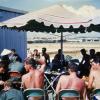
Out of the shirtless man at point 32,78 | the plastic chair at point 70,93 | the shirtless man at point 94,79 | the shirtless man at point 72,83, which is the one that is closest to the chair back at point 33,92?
the shirtless man at point 72,83

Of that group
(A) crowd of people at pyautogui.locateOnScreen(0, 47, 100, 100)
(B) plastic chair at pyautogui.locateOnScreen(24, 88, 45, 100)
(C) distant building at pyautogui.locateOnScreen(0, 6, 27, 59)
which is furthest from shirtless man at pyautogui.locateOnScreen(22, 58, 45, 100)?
(C) distant building at pyautogui.locateOnScreen(0, 6, 27, 59)

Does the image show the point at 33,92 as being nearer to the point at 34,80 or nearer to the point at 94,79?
the point at 34,80

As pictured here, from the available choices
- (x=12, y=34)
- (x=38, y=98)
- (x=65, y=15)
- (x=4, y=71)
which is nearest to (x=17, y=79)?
→ (x=4, y=71)

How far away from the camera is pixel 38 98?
783cm

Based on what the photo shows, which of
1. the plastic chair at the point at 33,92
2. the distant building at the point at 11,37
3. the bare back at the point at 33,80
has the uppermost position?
the distant building at the point at 11,37

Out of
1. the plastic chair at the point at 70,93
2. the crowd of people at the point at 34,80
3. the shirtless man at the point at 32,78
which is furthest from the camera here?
the shirtless man at the point at 32,78

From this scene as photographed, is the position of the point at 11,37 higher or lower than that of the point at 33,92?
higher

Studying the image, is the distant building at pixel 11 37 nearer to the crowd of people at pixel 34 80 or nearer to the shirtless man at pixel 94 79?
the crowd of people at pixel 34 80

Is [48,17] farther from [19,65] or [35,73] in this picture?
[35,73]

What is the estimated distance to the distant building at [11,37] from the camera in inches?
823

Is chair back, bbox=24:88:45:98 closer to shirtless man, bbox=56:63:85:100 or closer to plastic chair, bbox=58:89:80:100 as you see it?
shirtless man, bbox=56:63:85:100

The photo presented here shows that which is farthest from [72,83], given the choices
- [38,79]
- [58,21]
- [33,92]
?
[58,21]

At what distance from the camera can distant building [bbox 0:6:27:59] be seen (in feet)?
68.6

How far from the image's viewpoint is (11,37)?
71.7ft
